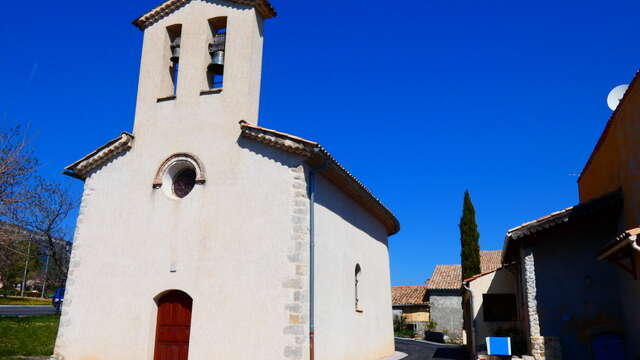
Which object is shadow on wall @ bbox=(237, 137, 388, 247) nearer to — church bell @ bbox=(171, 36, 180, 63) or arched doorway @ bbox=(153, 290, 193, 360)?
church bell @ bbox=(171, 36, 180, 63)

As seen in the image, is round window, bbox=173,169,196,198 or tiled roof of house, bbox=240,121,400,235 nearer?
tiled roof of house, bbox=240,121,400,235

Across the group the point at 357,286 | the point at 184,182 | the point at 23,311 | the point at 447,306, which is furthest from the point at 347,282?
the point at 23,311

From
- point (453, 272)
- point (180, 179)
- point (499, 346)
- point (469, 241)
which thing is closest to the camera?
point (180, 179)

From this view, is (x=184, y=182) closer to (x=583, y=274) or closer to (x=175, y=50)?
(x=175, y=50)

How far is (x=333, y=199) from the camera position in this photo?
12773 millimetres

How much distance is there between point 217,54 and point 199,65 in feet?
1.70

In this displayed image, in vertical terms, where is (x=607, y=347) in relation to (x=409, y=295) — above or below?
below

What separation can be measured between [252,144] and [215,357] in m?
4.56

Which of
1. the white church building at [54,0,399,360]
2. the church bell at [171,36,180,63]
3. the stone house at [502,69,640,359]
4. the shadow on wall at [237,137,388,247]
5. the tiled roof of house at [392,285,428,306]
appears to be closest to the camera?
the white church building at [54,0,399,360]

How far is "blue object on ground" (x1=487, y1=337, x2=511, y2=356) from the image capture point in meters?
14.9

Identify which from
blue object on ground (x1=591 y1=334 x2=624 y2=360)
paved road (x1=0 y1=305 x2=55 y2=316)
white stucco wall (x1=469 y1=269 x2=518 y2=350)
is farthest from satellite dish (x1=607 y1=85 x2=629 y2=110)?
paved road (x1=0 y1=305 x2=55 y2=316)

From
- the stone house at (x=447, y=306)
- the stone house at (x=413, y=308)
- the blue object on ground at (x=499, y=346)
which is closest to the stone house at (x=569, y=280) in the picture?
the blue object on ground at (x=499, y=346)

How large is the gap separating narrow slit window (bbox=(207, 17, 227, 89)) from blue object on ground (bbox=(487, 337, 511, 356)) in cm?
1059

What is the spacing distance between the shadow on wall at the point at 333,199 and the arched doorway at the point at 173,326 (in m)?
3.58
